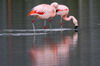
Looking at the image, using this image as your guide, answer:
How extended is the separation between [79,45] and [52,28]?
5294 mm

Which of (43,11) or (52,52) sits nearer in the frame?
(52,52)

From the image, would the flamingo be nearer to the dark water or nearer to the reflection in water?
the dark water

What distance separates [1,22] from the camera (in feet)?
71.3

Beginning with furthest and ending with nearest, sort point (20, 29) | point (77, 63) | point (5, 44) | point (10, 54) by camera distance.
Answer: point (20, 29)
point (5, 44)
point (10, 54)
point (77, 63)

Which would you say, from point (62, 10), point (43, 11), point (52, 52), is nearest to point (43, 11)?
point (43, 11)

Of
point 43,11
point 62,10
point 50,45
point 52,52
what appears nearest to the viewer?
point 52,52

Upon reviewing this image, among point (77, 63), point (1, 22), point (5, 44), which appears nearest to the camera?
point (77, 63)

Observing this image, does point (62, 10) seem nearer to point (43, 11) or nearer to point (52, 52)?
point (43, 11)

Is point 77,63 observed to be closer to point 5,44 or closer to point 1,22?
point 5,44

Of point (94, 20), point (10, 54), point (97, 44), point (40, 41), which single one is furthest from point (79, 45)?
point (94, 20)

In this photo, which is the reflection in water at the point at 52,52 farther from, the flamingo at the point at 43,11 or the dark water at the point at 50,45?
the flamingo at the point at 43,11

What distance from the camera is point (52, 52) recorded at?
12.6 m

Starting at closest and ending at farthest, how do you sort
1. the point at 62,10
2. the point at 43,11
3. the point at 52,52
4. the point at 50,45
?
the point at 52,52
the point at 50,45
the point at 43,11
the point at 62,10

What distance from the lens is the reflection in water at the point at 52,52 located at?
10.9 m
